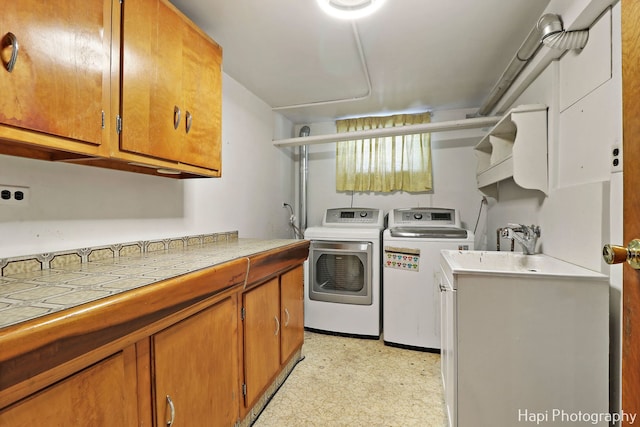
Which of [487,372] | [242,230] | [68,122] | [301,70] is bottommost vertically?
[487,372]

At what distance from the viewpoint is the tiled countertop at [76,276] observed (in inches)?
28.0

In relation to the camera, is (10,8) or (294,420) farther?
(294,420)

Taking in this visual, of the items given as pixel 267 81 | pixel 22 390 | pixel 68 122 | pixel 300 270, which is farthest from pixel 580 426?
pixel 267 81

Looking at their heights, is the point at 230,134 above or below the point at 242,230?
above

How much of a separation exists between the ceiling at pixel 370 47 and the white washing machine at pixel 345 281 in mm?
1422

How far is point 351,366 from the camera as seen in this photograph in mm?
2262

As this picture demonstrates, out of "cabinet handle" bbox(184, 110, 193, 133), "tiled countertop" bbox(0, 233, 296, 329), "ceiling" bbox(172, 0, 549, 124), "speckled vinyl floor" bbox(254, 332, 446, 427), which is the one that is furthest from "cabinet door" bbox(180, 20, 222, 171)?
"speckled vinyl floor" bbox(254, 332, 446, 427)

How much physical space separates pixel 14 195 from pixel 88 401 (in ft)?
2.99

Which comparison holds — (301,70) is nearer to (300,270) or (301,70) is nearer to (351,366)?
(300,270)

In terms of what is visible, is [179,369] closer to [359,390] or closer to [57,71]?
[57,71]

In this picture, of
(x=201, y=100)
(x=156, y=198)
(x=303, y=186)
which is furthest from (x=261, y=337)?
(x=303, y=186)

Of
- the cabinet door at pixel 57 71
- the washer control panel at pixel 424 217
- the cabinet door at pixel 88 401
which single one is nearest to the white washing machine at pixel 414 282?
the washer control panel at pixel 424 217

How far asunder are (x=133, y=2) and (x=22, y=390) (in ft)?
4.65

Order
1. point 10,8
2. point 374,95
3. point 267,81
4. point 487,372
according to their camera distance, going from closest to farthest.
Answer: point 10,8, point 487,372, point 267,81, point 374,95
